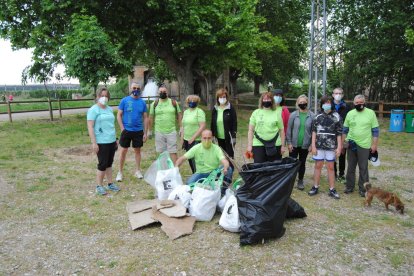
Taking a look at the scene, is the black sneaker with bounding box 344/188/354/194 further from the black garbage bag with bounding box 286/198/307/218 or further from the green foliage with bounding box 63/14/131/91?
the green foliage with bounding box 63/14/131/91

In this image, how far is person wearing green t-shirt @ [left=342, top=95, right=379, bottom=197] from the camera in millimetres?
5559

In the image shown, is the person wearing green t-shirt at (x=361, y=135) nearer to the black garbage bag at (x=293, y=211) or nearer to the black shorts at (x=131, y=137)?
the black garbage bag at (x=293, y=211)

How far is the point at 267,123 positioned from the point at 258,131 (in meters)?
0.18

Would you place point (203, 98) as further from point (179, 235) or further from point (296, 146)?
point (179, 235)

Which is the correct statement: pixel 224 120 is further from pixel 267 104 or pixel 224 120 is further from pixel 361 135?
pixel 361 135

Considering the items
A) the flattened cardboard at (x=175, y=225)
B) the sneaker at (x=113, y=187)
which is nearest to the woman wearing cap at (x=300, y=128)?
the flattened cardboard at (x=175, y=225)

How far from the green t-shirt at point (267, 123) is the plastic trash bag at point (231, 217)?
1313mm

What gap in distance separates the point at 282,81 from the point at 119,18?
14658 millimetres

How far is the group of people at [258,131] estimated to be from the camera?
5.21 m

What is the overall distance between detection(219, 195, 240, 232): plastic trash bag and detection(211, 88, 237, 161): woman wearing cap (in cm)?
178

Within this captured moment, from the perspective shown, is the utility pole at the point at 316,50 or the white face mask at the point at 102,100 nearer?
the white face mask at the point at 102,100

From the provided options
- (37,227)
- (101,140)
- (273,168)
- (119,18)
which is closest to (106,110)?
(101,140)

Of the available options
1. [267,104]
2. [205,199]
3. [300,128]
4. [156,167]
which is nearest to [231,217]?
[205,199]

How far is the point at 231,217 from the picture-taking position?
13.7ft
